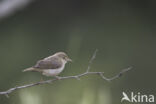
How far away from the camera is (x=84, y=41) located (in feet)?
28.4

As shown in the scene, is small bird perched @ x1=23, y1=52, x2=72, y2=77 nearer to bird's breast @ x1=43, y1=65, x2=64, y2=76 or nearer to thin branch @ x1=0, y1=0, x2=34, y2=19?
bird's breast @ x1=43, y1=65, x2=64, y2=76

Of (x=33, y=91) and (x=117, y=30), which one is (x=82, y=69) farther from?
(x=33, y=91)

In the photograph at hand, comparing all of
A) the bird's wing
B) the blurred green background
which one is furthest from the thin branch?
the bird's wing

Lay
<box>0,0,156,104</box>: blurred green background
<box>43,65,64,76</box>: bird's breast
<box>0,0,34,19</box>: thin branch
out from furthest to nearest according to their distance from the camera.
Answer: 1. <box>0,0,34,19</box>: thin branch
2. <box>0,0,156,104</box>: blurred green background
3. <box>43,65,64,76</box>: bird's breast

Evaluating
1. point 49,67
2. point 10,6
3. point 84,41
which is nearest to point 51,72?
point 49,67

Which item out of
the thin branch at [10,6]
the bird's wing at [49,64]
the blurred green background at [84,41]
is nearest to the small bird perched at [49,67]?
the bird's wing at [49,64]

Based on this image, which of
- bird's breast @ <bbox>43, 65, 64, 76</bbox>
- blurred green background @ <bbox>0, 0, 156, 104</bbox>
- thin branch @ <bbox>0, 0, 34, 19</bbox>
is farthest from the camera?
thin branch @ <bbox>0, 0, 34, 19</bbox>

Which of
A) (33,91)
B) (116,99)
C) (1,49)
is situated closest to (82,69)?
(116,99)

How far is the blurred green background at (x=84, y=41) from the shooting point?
7.14 metres

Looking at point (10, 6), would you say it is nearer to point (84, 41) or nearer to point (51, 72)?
point (84, 41)

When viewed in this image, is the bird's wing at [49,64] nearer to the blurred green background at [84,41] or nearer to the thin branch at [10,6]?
the blurred green background at [84,41]

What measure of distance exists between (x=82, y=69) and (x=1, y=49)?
163cm

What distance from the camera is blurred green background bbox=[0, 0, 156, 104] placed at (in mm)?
7141

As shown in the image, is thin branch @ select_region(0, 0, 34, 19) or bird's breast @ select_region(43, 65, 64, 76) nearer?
bird's breast @ select_region(43, 65, 64, 76)
